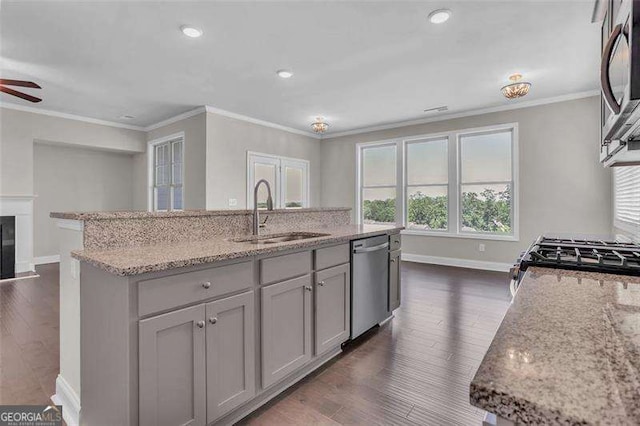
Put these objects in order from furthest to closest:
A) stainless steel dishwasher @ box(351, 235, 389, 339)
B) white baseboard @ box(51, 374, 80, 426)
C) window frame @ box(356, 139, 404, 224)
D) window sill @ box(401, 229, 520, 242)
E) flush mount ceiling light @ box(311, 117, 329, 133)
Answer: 1. window frame @ box(356, 139, 404, 224)
2. flush mount ceiling light @ box(311, 117, 329, 133)
3. window sill @ box(401, 229, 520, 242)
4. stainless steel dishwasher @ box(351, 235, 389, 339)
5. white baseboard @ box(51, 374, 80, 426)

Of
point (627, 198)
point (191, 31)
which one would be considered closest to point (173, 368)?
point (191, 31)

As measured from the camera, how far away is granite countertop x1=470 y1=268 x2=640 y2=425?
17.5 inches

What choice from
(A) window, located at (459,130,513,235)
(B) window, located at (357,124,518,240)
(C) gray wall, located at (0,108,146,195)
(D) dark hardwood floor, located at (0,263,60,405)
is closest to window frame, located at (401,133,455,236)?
(B) window, located at (357,124,518,240)

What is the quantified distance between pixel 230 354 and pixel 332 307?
0.93 m

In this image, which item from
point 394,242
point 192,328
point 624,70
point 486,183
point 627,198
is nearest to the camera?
point 624,70

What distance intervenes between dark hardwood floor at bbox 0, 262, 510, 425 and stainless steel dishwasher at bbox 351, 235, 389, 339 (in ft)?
0.61

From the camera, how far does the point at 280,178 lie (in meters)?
7.04

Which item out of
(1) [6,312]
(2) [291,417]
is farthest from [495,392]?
(1) [6,312]

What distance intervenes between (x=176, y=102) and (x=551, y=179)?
6120mm

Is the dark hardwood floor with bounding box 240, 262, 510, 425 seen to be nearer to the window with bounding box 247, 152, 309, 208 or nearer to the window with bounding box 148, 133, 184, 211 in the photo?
the window with bounding box 247, 152, 309, 208

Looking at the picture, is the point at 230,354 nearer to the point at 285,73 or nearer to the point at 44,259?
the point at 285,73

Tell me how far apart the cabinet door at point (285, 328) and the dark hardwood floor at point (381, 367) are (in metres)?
0.20

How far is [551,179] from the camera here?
5156mm

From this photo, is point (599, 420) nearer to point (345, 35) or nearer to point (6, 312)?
point (345, 35)
